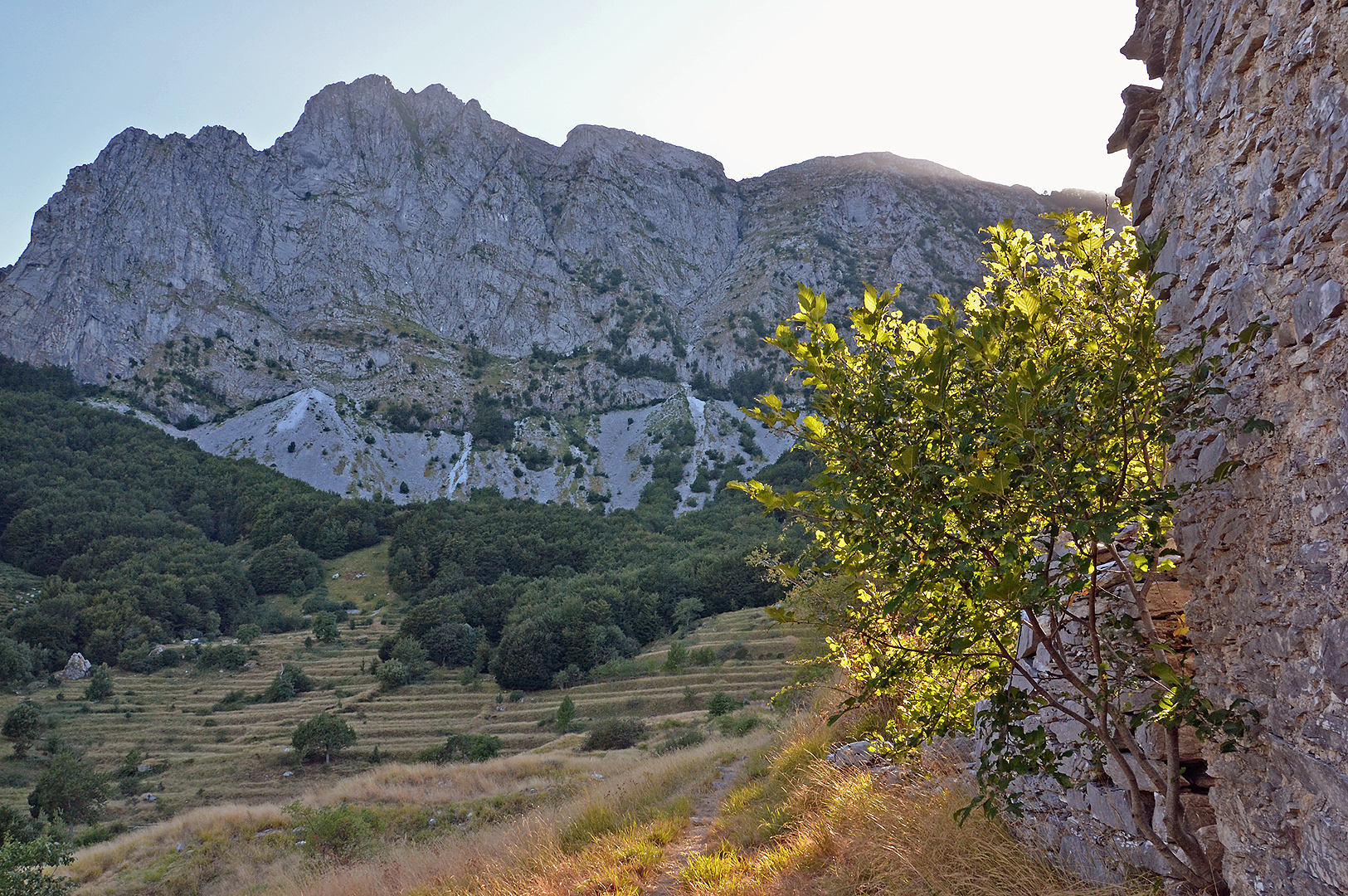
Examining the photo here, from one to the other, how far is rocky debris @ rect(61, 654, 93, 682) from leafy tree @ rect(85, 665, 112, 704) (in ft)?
8.78

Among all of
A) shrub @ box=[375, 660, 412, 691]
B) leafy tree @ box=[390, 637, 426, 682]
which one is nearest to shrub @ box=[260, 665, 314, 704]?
shrub @ box=[375, 660, 412, 691]

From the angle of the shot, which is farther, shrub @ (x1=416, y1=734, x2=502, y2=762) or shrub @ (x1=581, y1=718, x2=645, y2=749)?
shrub @ (x1=416, y1=734, x2=502, y2=762)

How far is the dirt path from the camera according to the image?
626 cm

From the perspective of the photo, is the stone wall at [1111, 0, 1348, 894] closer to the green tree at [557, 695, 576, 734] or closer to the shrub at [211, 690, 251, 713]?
the green tree at [557, 695, 576, 734]

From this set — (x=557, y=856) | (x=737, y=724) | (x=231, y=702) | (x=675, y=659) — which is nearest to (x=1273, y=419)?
(x=557, y=856)

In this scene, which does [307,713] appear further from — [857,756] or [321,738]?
[857,756]

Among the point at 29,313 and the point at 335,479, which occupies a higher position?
the point at 29,313

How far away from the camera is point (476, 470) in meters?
87.8

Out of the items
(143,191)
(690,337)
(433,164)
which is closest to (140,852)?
(690,337)

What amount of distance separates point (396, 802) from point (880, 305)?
20.5 meters

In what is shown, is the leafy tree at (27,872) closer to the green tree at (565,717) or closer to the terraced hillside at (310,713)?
the terraced hillside at (310,713)

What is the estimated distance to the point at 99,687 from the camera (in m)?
38.0

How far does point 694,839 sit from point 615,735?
63.8 feet

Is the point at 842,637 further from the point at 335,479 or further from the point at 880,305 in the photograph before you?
the point at 335,479
